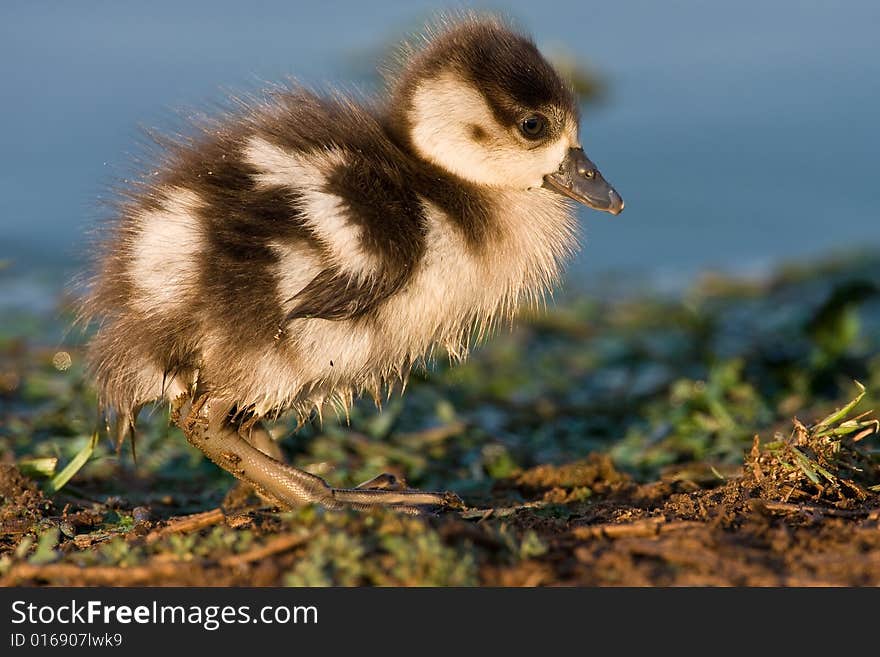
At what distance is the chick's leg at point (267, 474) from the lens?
12.8 ft

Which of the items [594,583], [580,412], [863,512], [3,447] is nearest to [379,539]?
[594,583]

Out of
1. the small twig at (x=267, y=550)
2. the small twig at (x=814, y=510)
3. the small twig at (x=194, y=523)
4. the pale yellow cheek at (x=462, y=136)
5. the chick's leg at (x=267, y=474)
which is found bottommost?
the small twig at (x=194, y=523)

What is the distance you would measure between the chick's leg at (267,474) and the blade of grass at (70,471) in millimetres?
528

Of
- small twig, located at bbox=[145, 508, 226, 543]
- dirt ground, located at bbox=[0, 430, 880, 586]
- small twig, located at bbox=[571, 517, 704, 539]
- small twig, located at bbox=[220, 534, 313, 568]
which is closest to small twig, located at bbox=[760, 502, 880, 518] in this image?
dirt ground, located at bbox=[0, 430, 880, 586]

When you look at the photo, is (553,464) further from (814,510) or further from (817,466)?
(814,510)

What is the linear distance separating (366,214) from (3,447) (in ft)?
7.67

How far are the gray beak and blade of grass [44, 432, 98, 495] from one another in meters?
1.95

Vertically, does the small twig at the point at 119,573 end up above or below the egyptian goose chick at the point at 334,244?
below

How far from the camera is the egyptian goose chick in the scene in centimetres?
361

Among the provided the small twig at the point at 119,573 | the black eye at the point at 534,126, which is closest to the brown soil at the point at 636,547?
the small twig at the point at 119,573

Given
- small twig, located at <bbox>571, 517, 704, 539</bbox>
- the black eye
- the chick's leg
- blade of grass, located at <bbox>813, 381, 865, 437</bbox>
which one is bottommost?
the chick's leg

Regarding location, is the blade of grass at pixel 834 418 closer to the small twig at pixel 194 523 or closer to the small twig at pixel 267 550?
the small twig at pixel 267 550

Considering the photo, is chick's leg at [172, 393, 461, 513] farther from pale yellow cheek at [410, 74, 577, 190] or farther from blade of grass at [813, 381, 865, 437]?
blade of grass at [813, 381, 865, 437]

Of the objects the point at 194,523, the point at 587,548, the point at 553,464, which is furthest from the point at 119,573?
the point at 553,464
